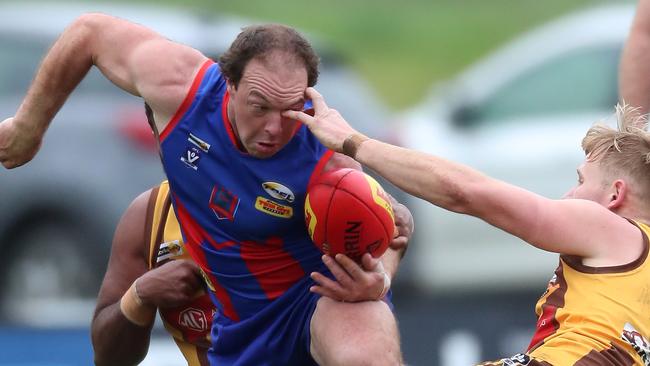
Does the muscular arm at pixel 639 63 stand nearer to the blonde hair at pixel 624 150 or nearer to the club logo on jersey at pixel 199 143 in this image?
the blonde hair at pixel 624 150

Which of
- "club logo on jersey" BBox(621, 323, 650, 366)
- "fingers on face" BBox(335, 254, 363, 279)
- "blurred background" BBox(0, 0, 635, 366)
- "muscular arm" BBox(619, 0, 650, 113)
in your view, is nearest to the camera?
"club logo on jersey" BBox(621, 323, 650, 366)

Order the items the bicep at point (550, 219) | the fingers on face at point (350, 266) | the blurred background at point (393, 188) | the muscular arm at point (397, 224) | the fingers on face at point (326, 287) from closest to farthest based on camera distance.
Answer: the bicep at point (550, 219)
the fingers on face at point (350, 266)
the fingers on face at point (326, 287)
the muscular arm at point (397, 224)
the blurred background at point (393, 188)

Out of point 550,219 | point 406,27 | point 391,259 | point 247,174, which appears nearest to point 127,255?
point 247,174

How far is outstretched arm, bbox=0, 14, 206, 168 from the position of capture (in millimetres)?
5984

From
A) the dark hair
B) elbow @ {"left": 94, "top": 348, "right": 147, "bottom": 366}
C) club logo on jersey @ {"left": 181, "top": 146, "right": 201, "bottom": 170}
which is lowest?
elbow @ {"left": 94, "top": 348, "right": 147, "bottom": 366}

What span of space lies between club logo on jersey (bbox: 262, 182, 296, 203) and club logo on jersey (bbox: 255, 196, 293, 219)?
0.03 m

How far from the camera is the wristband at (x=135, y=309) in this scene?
256 inches

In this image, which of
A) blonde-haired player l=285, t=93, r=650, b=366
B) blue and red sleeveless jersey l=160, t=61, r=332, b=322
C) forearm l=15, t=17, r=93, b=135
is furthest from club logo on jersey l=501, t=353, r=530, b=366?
forearm l=15, t=17, r=93, b=135

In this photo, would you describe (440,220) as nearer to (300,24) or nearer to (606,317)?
(606,317)

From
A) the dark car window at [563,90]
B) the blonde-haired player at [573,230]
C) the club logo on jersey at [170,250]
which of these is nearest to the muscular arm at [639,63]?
the blonde-haired player at [573,230]

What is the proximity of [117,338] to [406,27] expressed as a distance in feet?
59.4

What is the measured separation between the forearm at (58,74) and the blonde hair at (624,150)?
200cm

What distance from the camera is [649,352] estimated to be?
566cm

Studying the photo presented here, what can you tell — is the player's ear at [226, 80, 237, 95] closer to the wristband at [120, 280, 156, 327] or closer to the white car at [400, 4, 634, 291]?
the wristband at [120, 280, 156, 327]
